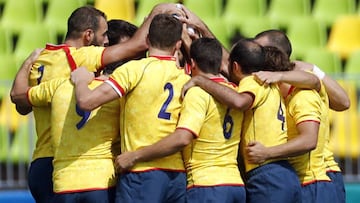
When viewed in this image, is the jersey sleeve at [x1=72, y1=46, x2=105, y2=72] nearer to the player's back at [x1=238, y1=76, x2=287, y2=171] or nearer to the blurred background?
the player's back at [x1=238, y1=76, x2=287, y2=171]

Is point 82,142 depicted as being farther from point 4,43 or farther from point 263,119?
point 4,43

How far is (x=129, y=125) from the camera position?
654cm

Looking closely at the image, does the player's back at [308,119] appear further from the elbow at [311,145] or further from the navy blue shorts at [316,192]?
the elbow at [311,145]

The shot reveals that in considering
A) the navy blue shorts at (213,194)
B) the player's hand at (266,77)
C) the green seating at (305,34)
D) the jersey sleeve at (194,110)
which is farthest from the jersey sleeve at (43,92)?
the green seating at (305,34)

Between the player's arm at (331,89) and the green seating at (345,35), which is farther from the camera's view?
the green seating at (345,35)

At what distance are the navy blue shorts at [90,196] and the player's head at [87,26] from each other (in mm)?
1002

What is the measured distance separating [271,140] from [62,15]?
6925 millimetres

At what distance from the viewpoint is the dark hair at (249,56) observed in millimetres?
6770

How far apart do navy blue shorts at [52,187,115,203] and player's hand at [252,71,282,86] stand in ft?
3.67

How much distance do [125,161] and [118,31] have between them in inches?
40.9

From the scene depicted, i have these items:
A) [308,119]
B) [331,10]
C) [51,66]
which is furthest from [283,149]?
[331,10]

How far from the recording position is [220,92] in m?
6.53

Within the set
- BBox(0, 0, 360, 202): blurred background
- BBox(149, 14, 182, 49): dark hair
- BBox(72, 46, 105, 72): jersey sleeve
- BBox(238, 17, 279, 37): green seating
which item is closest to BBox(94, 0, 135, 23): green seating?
BBox(0, 0, 360, 202): blurred background

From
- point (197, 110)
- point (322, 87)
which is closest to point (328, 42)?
point (322, 87)
